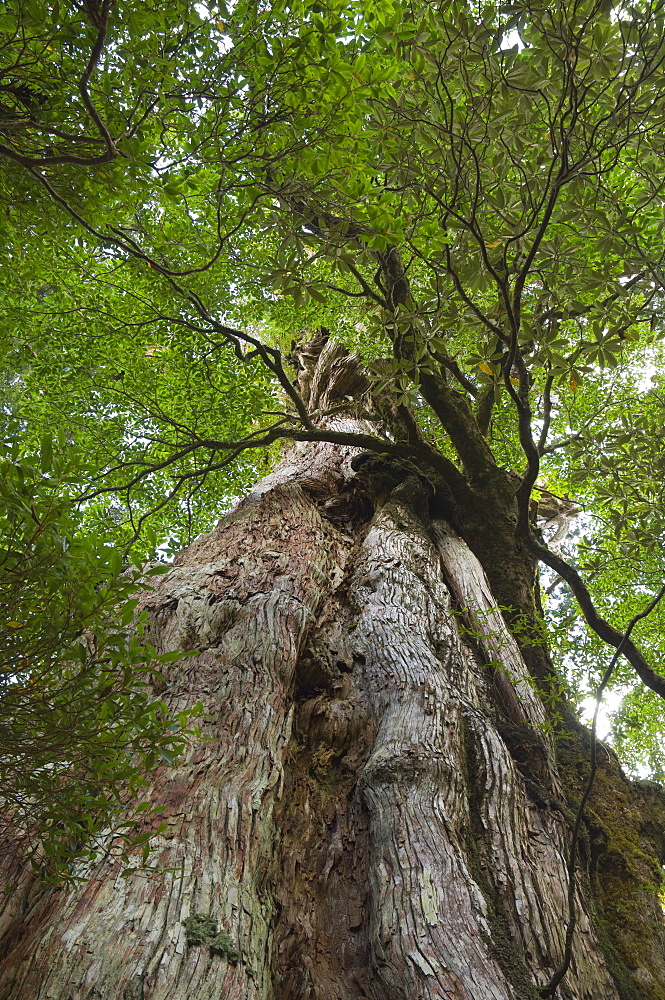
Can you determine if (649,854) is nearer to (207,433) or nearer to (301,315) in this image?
(207,433)

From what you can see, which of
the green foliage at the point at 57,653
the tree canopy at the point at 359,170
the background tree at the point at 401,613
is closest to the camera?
the green foliage at the point at 57,653

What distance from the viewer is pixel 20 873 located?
7.12 feet

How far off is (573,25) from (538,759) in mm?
3740

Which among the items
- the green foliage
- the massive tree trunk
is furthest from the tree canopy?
the massive tree trunk

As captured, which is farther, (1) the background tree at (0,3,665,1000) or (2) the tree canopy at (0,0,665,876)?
(1) the background tree at (0,3,665,1000)

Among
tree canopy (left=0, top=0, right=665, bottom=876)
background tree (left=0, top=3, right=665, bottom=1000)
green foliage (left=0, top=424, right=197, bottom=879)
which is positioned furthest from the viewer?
background tree (left=0, top=3, right=665, bottom=1000)

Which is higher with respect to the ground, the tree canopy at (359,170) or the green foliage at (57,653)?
the tree canopy at (359,170)

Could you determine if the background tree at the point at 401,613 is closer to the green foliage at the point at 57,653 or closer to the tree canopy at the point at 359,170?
the tree canopy at the point at 359,170

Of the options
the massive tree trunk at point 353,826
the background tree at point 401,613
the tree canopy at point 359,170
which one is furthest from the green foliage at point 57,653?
the massive tree trunk at point 353,826

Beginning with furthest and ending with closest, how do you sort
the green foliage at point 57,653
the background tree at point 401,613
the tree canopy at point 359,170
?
the background tree at point 401,613 → the tree canopy at point 359,170 → the green foliage at point 57,653

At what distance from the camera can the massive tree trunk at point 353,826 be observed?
6.75 ft

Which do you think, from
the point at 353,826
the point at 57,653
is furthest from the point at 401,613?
the point at 57,653

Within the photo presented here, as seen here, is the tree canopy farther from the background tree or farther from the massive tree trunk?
the massive tree trunk

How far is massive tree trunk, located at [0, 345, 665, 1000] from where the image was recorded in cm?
206
